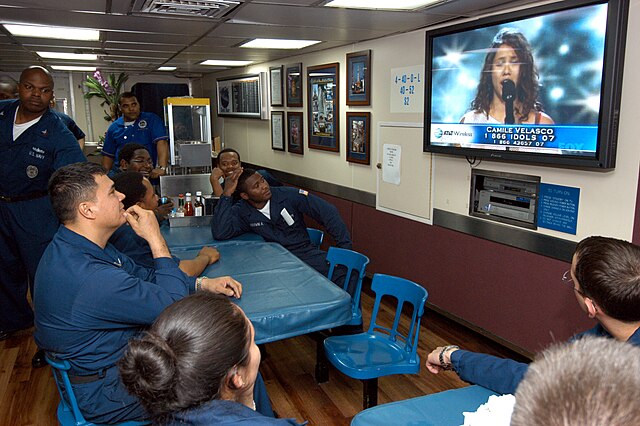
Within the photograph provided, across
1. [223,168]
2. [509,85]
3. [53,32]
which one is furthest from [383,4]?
[53,32]

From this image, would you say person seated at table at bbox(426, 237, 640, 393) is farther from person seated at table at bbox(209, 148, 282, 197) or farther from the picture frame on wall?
the picture frame on wall

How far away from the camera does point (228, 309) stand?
1236 millimetres

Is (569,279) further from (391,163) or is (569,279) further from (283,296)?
(391,163)

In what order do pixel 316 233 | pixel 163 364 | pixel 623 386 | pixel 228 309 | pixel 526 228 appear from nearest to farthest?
pixel 623 386, pixel 163 364, pixel 228 309, pixel 526 228, pixel 316 233

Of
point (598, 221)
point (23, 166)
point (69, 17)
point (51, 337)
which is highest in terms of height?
point (69, 17)

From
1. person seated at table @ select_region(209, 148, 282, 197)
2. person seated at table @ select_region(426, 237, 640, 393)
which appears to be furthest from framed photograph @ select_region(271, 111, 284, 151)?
person seated at table @ select_region(426, 237, 640, 393)

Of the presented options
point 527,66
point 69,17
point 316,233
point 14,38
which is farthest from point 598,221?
point 14,38

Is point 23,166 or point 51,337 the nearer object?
point 51,337

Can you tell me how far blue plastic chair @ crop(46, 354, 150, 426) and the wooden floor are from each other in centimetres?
97

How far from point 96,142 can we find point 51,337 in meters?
8.64

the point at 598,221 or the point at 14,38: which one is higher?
the point at 14,38

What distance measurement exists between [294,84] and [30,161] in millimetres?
3358

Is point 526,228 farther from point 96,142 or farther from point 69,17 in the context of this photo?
point 96,142

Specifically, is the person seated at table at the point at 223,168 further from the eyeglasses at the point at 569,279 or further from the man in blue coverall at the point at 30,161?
the eyeglasses at the point at 569,279
